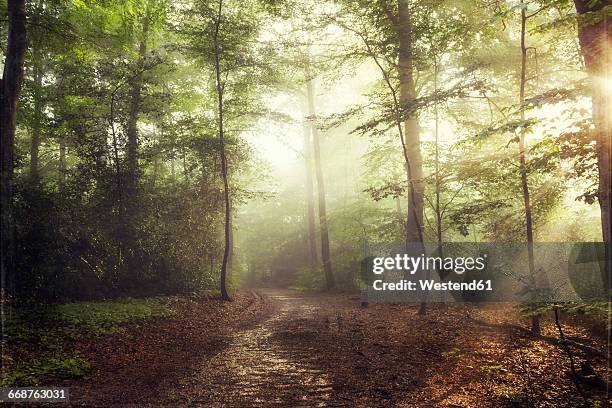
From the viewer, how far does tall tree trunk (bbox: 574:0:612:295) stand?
19.7 feet

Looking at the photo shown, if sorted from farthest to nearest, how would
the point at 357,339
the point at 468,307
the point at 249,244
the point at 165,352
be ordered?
the point at 249,244, the point at 468,307, the point at 357,339, the point at 165,352

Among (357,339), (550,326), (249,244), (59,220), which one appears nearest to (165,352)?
(357,339)

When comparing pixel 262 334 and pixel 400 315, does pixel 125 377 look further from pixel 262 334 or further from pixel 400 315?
pixel 400 315

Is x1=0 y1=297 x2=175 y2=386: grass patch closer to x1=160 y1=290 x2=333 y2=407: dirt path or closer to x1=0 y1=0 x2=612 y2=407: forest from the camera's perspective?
x1=0 y1=0 x2=612 y2=407: forest

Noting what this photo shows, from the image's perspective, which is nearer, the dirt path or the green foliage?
the dirt path

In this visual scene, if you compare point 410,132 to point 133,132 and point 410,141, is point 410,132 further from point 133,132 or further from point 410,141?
point 133,132

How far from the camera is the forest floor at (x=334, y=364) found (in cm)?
555

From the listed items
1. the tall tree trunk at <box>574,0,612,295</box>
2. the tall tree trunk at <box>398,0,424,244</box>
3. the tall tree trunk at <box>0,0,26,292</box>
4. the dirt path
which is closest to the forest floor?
the dirt path

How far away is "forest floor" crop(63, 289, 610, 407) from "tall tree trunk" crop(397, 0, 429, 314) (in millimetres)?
3311

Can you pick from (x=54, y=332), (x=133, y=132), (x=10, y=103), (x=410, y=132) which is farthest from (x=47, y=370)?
(x=410, y=132)

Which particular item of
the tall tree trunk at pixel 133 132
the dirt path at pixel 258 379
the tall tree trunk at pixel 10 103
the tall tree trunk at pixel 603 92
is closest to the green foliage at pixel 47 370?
the dirt path at pixel 258 379

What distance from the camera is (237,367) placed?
705 centimetres

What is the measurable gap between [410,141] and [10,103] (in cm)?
1279

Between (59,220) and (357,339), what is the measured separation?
374 inches
